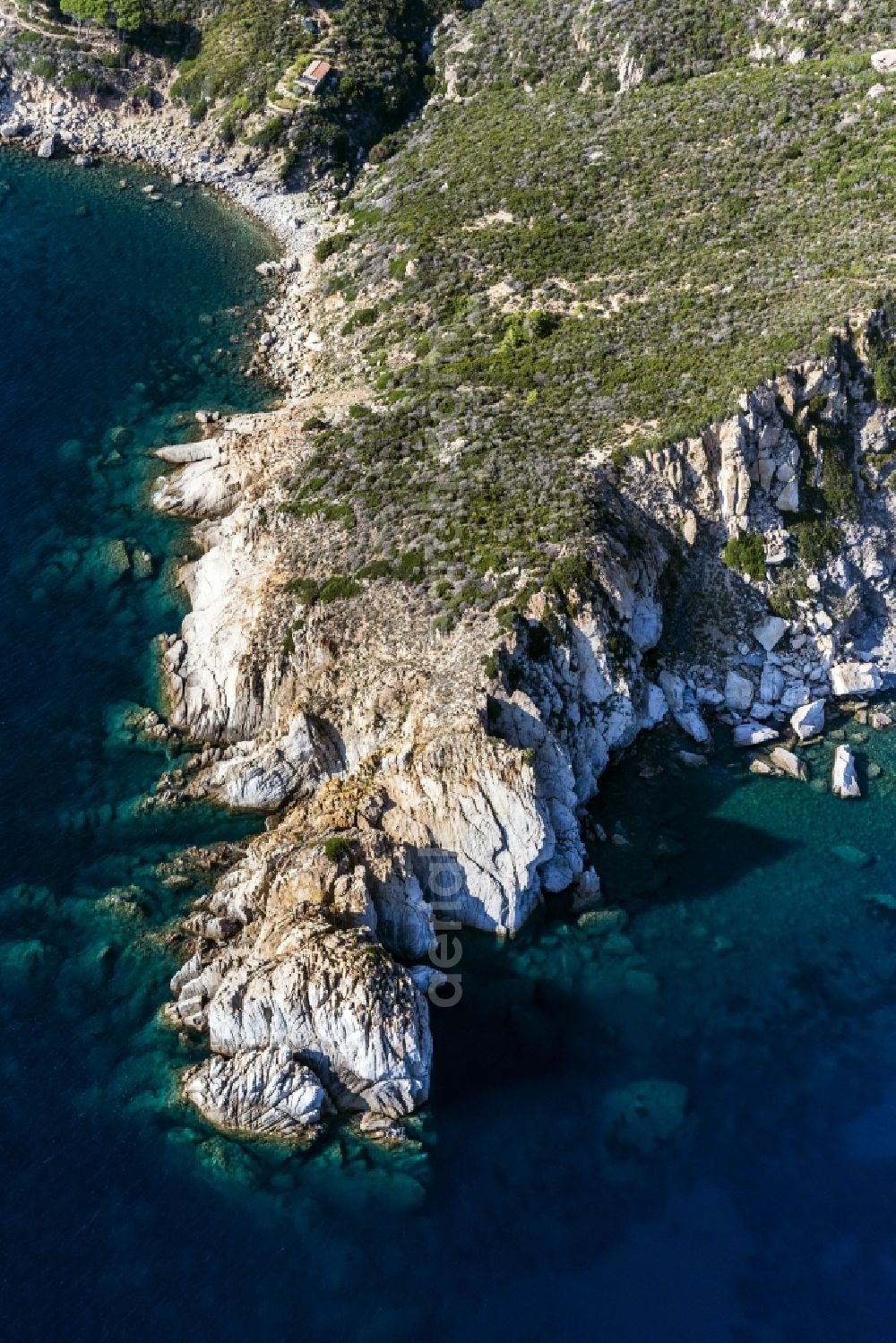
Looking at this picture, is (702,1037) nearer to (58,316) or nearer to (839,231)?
(839,231)

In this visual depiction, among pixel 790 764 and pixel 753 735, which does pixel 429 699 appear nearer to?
pixel 753 735

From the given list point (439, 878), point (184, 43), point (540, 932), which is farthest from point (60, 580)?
point (184, 43)

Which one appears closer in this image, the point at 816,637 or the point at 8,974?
the point at 8,974

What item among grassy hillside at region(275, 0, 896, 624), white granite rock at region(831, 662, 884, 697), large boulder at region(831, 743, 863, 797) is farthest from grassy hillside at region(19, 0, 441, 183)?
large boulder at region(831, 743, 863, 797)

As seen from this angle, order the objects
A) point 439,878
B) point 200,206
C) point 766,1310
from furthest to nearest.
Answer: point 200,206 < point 439,878 < point 766,1310

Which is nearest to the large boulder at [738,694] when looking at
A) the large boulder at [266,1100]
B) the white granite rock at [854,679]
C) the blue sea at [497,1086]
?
the blue sea at [497,1086]

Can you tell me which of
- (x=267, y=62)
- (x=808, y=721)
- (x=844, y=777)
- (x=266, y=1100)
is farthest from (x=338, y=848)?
(x=267, y=62)

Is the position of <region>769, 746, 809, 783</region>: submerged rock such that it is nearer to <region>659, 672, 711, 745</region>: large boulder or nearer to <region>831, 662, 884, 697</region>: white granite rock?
<region>659, 672, 711, 745</region>: large boulder
